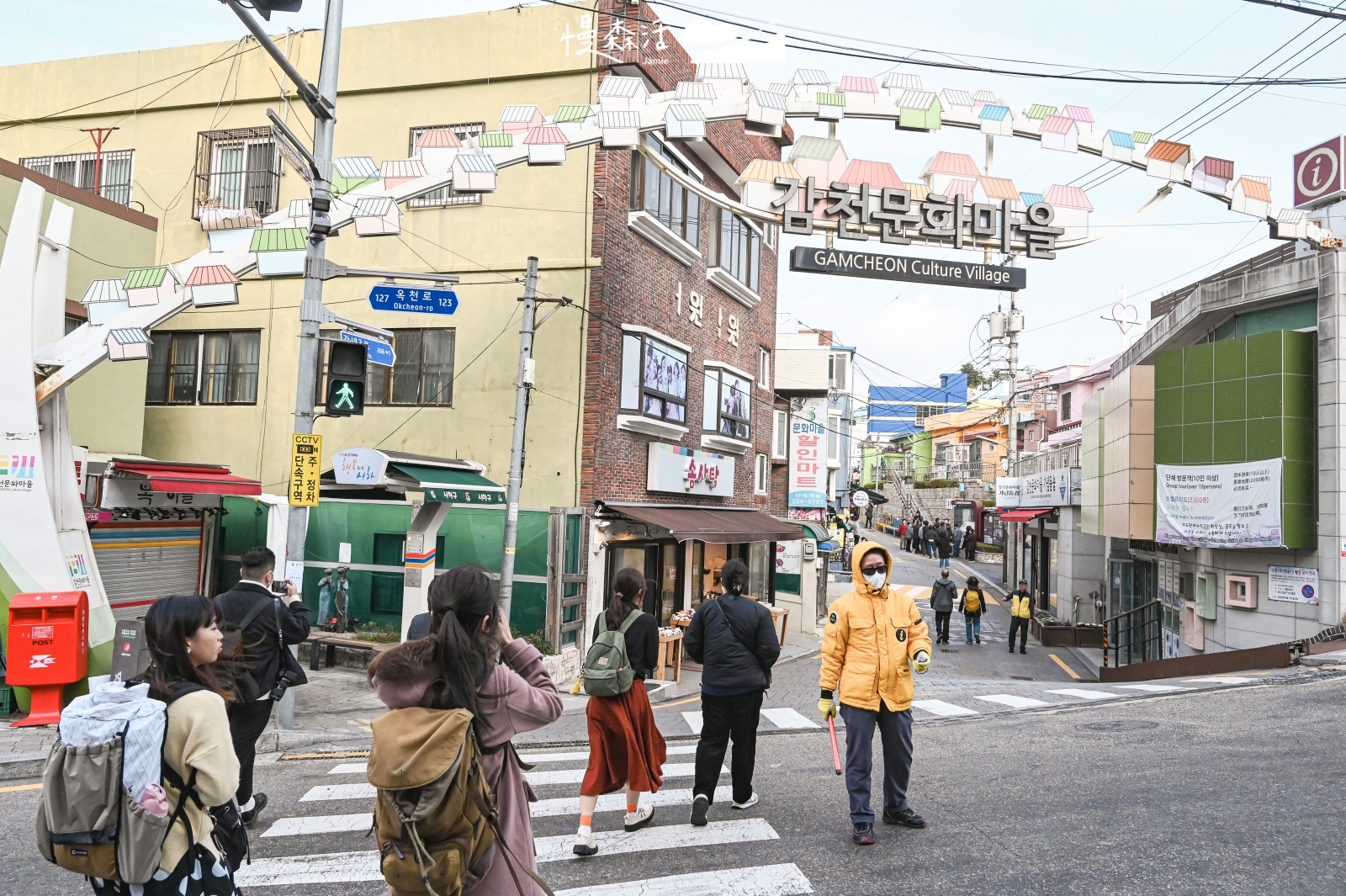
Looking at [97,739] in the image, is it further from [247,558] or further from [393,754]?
[247,558]

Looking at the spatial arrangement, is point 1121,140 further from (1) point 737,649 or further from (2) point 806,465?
(2) point 806,465

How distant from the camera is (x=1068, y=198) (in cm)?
1284

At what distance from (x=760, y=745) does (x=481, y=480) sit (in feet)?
23.5

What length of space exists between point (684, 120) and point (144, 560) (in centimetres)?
997

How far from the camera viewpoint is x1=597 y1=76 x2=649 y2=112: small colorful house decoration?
12242 millimetres

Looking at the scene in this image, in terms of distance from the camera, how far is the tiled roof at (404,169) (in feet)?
38.9

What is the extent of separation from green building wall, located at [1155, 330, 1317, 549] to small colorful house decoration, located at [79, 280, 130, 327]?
16.3 metres

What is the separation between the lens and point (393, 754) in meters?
3.38

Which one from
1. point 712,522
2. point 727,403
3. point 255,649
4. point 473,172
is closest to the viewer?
point 255,649

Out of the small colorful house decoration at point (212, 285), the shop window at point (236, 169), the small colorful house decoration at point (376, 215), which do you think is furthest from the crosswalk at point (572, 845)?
the shop window at point (236, 169)

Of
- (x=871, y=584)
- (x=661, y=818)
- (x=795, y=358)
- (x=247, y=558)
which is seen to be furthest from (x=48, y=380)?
(x=795, y=358)

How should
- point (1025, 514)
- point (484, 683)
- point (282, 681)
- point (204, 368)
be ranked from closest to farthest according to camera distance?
1. point (484, 683)
2. point (282, 681)
3. point (204, 368)
4. point (1025, 514)

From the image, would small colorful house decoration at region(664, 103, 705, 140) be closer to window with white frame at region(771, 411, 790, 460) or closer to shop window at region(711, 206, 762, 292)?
shop window at region(711, 206, 762, 292)

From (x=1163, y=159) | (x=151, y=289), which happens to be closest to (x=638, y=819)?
(x=151, y=289)
